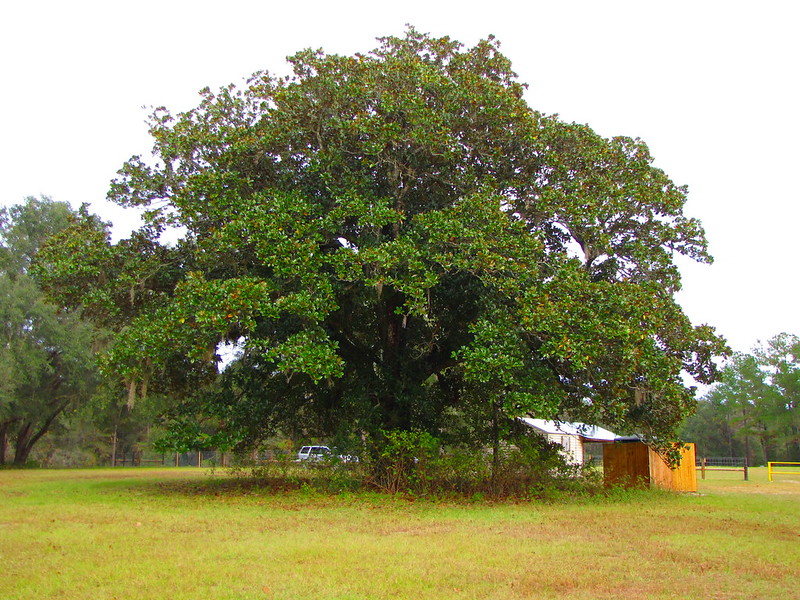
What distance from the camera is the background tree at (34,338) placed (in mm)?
26906

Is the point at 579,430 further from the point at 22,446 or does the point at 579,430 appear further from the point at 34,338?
the point at 22,446

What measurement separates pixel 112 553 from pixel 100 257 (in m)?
8.94

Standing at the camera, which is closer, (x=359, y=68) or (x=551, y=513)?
(x=551, y=513)

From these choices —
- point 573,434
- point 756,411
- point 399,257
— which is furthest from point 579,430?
point 756,411

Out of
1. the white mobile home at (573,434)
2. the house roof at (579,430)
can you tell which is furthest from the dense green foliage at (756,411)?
the house roof at (579,430)

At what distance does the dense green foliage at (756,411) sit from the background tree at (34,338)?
47057mm

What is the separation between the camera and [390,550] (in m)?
8.16

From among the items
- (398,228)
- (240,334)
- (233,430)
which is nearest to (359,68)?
(398,228)

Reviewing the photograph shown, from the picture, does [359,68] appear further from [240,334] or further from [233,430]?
[233,430]

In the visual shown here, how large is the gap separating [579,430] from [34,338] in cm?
2288

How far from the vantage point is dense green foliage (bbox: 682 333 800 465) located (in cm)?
5922

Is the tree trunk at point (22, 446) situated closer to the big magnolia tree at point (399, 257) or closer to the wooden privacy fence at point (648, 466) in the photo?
the big magnolia tree at point (399, 257)

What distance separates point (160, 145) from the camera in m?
16.1

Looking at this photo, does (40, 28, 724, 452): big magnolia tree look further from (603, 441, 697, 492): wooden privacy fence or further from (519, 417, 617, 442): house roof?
(603, 441, 697, 492): wooden privacy fence
